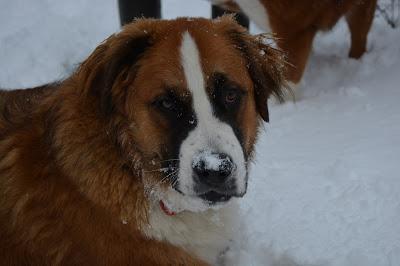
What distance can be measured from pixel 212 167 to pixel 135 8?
3.84m

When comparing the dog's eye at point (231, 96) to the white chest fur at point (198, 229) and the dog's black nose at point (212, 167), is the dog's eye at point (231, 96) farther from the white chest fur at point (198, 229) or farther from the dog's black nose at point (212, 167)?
the white chest fur at point (198, 229)

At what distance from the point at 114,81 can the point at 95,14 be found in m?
4.68

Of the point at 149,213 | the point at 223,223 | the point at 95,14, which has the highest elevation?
the point at 149,213

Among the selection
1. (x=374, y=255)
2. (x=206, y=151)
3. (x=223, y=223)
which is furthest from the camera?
(x=374, y=255)

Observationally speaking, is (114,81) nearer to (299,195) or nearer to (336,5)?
(299,195)

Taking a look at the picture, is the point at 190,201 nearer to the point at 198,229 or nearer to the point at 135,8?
the point at 198,229

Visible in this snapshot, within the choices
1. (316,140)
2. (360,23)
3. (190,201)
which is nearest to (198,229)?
(190,201)

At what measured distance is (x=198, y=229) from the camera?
9.85ft

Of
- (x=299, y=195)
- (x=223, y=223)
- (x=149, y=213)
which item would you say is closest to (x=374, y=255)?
(x=299, y=195)

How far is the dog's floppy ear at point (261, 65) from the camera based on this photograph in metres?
2.97

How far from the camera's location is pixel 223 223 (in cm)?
316

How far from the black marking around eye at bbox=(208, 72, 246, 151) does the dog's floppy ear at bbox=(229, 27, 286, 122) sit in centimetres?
23

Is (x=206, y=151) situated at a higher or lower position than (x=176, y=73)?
lower

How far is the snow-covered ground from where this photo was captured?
3.69m
